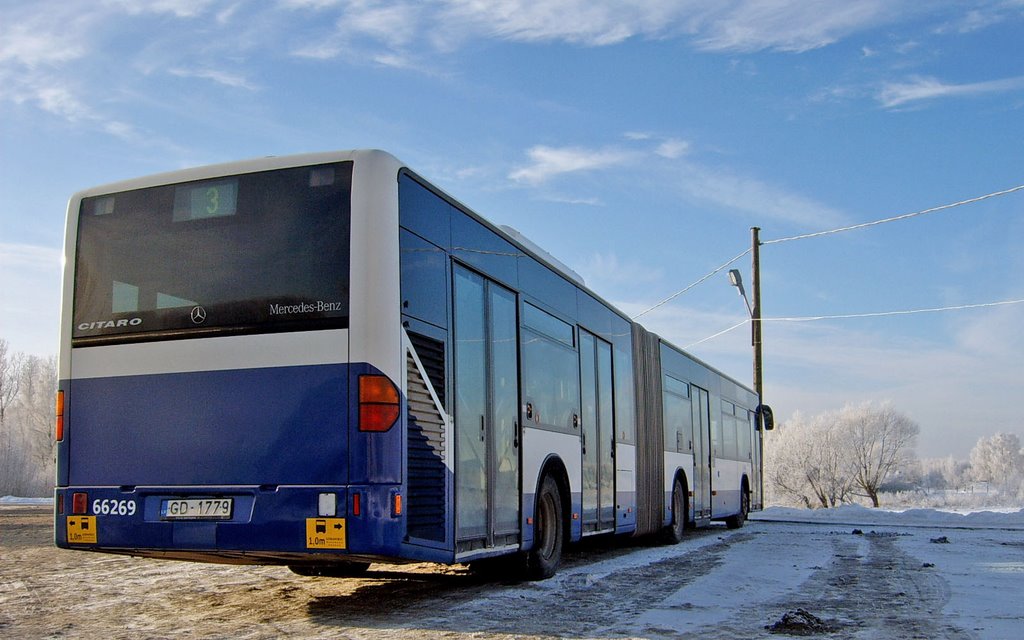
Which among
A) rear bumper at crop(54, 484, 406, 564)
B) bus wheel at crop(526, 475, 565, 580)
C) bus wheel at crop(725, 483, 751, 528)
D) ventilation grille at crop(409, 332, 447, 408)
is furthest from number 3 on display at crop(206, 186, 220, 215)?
bus wheel at crop(725, 483, 751, 528)

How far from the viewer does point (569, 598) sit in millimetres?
7961

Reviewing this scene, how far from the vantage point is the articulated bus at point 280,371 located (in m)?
6.30

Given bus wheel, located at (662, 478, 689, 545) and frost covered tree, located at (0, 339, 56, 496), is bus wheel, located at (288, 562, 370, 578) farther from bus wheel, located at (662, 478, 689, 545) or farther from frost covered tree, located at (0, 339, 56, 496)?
frost covered tree, located at (0, 339, 56, 496)

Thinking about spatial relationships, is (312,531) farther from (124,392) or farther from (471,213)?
(471,213)

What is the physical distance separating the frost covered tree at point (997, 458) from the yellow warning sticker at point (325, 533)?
397 ft

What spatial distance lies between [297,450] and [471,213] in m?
2.69

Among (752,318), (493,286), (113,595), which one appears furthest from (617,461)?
(752,318)

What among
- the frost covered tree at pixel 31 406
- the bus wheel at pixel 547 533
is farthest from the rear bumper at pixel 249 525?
the frost covered tree at pixel 31 406

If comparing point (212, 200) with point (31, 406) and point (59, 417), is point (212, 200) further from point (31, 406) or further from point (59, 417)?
point (31, 406)

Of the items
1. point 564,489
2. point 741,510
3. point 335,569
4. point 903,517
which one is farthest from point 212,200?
point 903,517

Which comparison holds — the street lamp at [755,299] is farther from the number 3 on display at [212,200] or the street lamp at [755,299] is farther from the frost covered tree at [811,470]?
the frost covered tree at [811,470]

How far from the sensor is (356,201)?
6.49 metres

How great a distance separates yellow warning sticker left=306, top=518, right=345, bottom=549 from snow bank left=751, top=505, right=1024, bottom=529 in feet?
58.1

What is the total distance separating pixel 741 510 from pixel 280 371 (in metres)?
15.7
